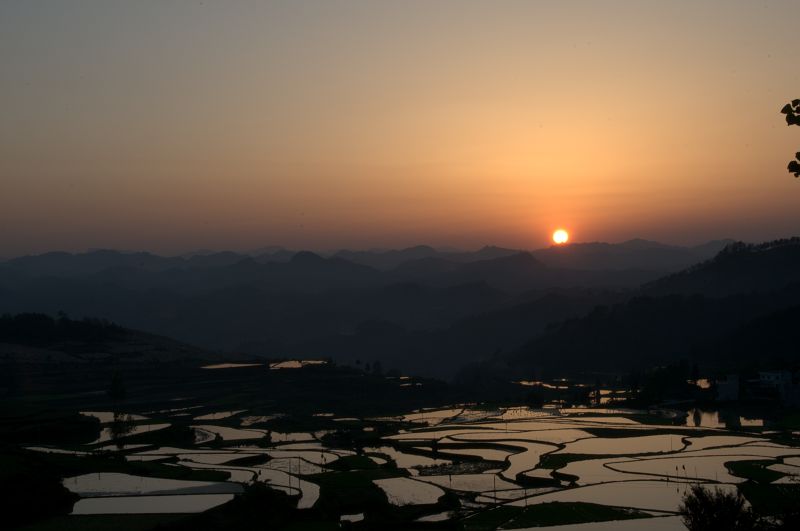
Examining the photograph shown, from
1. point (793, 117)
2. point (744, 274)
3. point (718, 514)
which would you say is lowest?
point (718, 514)

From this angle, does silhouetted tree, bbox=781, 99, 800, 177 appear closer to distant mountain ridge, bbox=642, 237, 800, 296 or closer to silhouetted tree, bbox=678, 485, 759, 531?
silhouetted tree, bbox=678, 485, 759, 531

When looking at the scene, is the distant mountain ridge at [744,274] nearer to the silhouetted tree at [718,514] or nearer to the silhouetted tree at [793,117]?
the silhouetted tree at [718,514]

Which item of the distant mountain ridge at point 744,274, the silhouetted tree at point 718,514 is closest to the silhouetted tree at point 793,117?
the silhouetted tree at point 718,514

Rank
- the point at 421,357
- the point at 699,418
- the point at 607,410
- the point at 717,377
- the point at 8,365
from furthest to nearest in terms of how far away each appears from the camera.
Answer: the point at 421,357
the point at 8,365
the point at 717,377
the point at 607,410
the point at 699,418

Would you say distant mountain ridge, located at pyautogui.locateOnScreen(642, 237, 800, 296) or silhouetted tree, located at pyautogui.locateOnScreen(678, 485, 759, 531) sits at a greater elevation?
distant mountain ridge, located at pyautogui.locateOnScreen(642, 237, 800, 296)

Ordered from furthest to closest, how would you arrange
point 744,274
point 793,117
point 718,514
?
point 744,274
point 718,514
point 793,117

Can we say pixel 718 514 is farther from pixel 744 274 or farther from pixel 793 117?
pixel 744 274

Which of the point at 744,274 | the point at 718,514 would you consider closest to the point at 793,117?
the point at 718,514

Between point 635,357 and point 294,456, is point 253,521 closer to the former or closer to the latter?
point 294,456

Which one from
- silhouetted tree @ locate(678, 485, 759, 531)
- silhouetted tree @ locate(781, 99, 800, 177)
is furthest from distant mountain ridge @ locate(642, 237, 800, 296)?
silhouetted tree @ locate(781, 99, 800, 177)

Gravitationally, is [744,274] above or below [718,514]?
above

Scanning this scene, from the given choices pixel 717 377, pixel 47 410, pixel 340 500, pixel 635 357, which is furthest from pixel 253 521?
pixel 635 357
